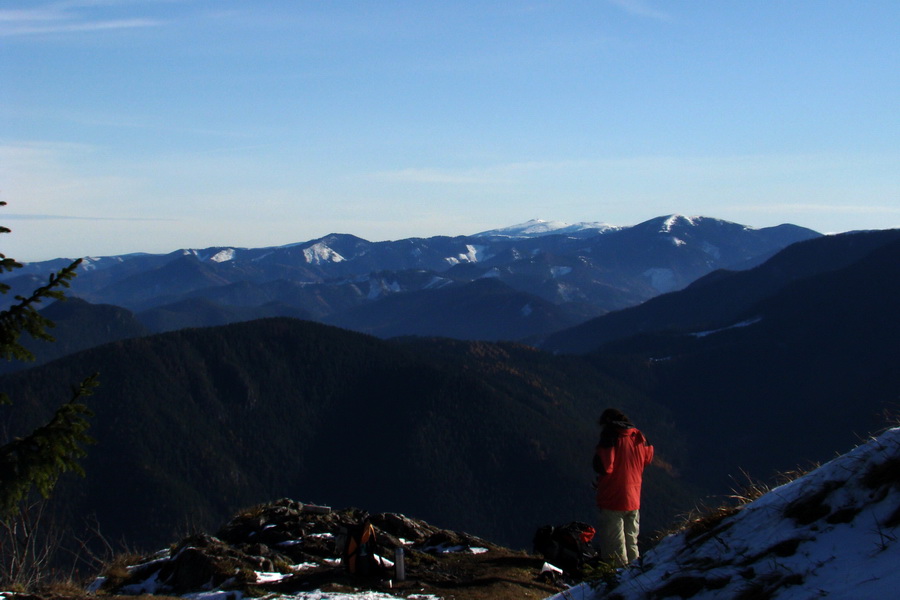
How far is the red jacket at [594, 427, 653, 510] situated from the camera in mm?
14609

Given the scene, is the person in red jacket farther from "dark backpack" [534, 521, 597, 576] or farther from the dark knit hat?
"dark backpack" [534, 521, 597, 576]

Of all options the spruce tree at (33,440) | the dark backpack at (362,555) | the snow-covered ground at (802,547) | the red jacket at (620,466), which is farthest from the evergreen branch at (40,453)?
the red jacket at (620,466)

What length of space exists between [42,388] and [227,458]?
45.8 metres

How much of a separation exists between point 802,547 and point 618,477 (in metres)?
5.46

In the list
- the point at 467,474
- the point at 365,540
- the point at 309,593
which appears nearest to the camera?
the point at 309,593

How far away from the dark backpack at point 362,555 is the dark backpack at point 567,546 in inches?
133

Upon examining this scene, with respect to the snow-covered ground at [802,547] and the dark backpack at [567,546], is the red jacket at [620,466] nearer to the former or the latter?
the dark backpack at [567,546]

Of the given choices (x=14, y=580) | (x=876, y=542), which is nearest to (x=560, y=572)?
(x=876, y=542)

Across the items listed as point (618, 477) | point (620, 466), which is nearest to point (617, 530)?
point (618, 477)

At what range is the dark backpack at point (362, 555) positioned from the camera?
52.6 feet

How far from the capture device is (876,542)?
29.2 ft

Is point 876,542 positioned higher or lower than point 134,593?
higher

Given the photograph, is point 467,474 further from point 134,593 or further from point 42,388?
point 134,593

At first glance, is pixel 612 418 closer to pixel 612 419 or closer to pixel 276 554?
pixel 612 419
